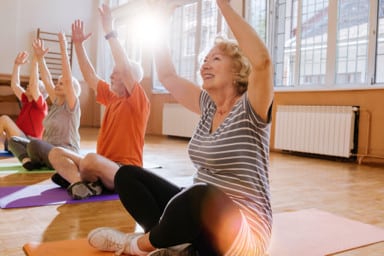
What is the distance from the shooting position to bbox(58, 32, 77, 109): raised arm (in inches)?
98.7

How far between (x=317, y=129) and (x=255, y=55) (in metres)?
3.87

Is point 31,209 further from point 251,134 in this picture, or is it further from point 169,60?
point 251,134

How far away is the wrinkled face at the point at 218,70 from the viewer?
1232 millimetres

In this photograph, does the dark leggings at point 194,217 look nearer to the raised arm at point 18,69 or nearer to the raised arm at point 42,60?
the raised arm at point 42,60

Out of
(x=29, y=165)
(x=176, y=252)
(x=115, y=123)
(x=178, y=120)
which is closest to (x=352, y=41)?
(x=178, y=120)

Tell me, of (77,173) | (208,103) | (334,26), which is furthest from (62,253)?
(334,26)

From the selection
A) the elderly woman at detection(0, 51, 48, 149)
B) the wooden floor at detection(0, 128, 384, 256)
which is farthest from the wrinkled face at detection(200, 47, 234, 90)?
the elderly woman at detection(0, 51, 48, 149)

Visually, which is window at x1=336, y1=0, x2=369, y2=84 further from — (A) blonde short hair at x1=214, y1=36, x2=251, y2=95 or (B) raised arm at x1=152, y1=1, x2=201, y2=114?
(A) blonde short hair at x1=214, y1=36, x2=251, y2=95

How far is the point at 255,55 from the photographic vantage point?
1.00 meters

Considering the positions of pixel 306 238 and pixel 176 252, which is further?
pixel 306 238

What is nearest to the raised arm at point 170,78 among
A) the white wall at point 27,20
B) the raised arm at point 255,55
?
the raised arm at point 255,55

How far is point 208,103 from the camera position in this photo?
1.36 metres

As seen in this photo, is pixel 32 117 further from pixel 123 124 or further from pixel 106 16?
pixel 106 16

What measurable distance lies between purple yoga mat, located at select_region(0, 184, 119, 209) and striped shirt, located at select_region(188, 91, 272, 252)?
1.20m
